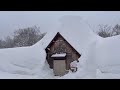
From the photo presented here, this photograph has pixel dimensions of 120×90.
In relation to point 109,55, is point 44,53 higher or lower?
lower

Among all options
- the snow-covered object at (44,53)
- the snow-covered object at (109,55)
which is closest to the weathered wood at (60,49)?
the snow-covered object at (44,53)

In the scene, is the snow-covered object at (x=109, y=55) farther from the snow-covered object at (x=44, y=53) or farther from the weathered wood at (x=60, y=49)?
the weathered wood at (x=60, y=49)

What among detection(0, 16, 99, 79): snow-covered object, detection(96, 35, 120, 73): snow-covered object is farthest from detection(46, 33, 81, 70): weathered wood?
detection(96, 35, 120, 73): snow-covered object

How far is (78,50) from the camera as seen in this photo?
6957 millimetres

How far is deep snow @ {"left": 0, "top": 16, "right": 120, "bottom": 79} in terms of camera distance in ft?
16.9

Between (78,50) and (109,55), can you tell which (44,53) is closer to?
(78,50)

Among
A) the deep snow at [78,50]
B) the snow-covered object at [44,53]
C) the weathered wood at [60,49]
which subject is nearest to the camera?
the deep snow at [78,50]

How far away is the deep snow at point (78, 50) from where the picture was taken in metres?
5.14

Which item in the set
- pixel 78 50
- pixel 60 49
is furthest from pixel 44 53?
pixel 78 50

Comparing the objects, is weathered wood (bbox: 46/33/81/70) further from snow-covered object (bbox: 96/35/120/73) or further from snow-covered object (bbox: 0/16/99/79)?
snow-covered object (bbox: 96/35/120/73)
